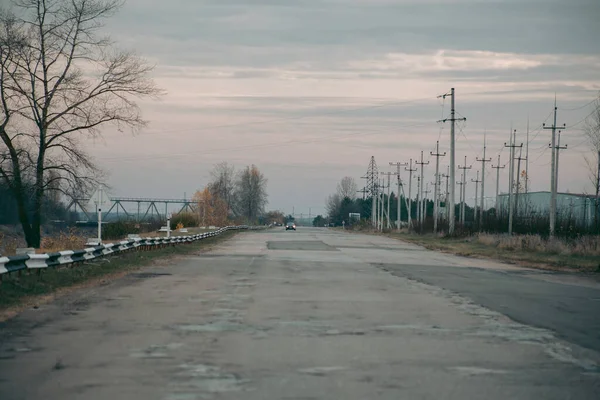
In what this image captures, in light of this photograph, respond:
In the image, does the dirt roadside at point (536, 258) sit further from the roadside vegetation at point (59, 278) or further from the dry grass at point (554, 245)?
the roadside vegetation at point (59, 278)

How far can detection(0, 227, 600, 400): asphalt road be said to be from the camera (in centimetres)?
844

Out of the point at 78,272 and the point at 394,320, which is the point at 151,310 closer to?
the point at 394,320

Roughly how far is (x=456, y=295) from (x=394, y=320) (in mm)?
5674

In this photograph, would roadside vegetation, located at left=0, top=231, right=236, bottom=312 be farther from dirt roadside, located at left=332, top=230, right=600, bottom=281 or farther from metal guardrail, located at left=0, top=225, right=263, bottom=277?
dirt roadside, located at left=332, top=230, right=600, bottom=281

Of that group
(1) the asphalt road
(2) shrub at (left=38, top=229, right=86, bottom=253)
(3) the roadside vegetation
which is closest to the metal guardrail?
(3) the roadside vegetation

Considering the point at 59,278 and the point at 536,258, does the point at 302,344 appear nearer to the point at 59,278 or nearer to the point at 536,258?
the point at 59,278

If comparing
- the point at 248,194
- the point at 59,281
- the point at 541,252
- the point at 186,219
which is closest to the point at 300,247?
the point at 541,252

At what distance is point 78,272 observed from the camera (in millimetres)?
23828

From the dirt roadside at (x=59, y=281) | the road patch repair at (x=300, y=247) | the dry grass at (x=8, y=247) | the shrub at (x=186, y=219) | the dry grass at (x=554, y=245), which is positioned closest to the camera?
the dirt roadside at (x=59, y=281)

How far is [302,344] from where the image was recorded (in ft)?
37.4

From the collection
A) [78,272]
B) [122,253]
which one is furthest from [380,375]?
[122,253]

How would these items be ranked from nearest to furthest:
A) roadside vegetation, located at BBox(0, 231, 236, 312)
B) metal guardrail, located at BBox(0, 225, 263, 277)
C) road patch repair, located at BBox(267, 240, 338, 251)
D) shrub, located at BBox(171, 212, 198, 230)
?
1. roadside vegetation, located at BBox(0, 231, 236, 312)
2. metal guardrail, located at BBox(0, 225, 263, 277)
3. road patch repair, located at BBox(267, 240, 338, 251)
4. shrub, located at BBox(171, 212, 198, 230)

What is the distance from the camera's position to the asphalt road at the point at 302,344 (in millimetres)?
8438

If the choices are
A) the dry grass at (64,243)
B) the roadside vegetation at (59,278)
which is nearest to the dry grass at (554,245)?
the roadside vegetation at (59,278)
